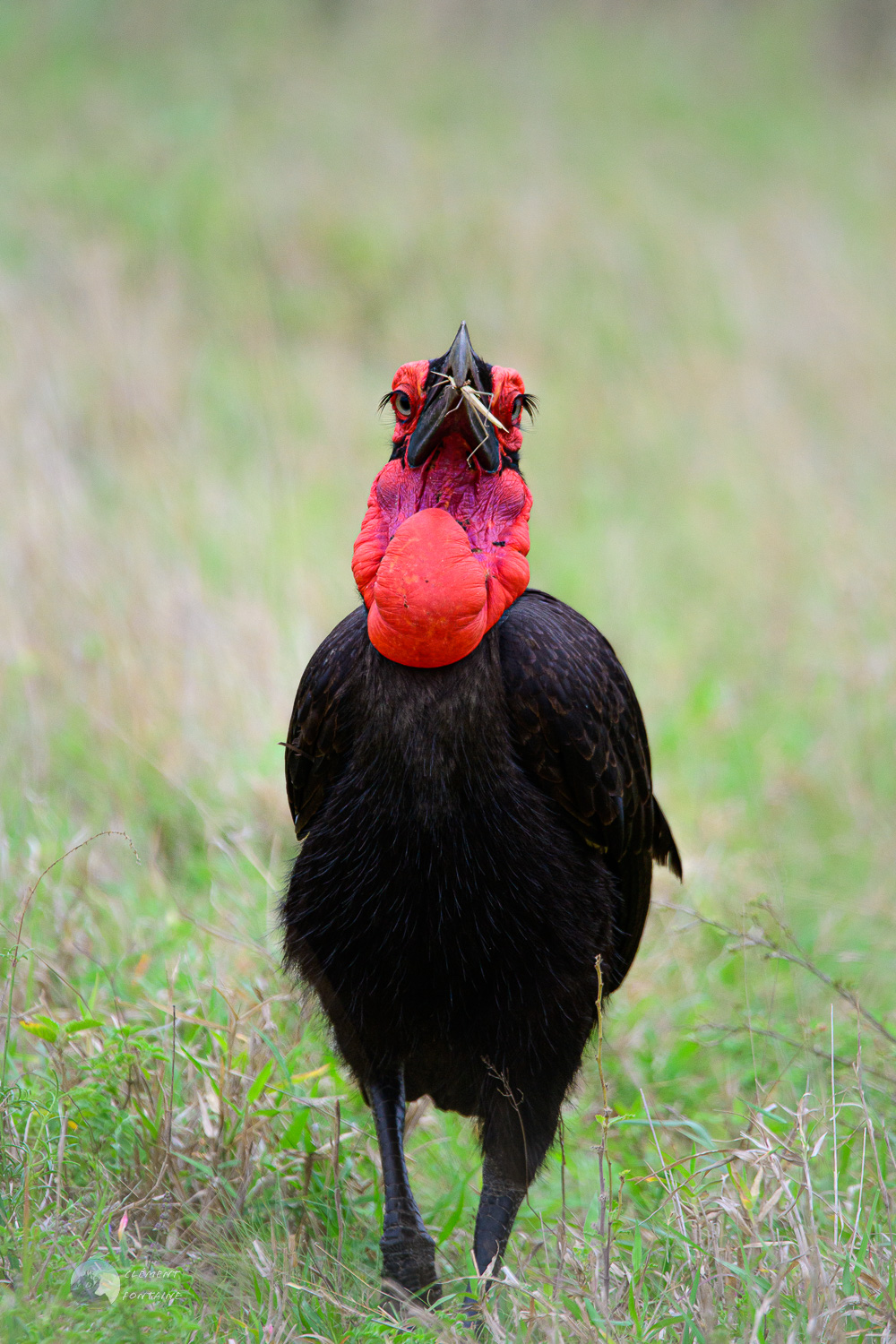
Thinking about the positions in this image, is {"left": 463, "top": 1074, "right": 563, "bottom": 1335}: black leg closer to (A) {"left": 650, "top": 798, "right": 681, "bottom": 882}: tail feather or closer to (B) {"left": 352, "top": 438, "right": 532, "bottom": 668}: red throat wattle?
(A) {"left": 650, "top": 798, "right": 681, "bottom": 882}: tail feather

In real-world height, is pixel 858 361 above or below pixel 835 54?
below

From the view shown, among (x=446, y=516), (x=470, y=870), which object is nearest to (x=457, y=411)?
(x=446, y=516)

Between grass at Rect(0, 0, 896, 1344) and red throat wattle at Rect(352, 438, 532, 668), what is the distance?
76 cm

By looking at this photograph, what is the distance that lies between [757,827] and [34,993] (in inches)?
95.8

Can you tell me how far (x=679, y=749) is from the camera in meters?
4.52

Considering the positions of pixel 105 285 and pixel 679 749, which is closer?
pixel 679 749

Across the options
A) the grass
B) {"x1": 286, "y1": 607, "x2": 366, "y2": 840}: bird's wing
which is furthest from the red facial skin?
the grass

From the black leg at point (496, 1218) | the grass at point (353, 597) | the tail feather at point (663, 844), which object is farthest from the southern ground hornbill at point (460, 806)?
the tail feather at point (663, 844)

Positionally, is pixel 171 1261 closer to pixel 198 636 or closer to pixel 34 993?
pixel 34 993

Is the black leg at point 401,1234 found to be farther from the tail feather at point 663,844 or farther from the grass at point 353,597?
the tail feather at point 663,844

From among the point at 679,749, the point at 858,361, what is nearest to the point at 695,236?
the point at 858,361

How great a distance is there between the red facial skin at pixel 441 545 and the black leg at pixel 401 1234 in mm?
987

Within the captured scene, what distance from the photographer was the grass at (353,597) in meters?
2.07

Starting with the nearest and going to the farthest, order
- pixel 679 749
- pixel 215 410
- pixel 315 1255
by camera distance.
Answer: pixel 315 1255
pixel 679 749
pixel 215 410
